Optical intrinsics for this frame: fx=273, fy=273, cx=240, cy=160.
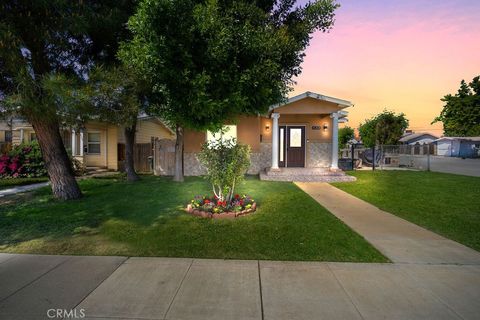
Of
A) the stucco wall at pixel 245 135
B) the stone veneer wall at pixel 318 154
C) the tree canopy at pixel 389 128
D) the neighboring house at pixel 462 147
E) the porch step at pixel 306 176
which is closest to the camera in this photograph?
the porch step at pixel 306 176

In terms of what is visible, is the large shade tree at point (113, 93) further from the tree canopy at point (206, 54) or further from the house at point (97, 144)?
the house at point (97, 144)

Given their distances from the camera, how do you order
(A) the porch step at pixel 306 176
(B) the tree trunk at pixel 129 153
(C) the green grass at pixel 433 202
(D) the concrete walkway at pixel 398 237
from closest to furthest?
(D) the concrete walkway at pixel 398 237 < (C) the green grass at pixel 433 202 < (B) the tree trunk at pixel 129 153 < (A) the porch step at pixel 306 176

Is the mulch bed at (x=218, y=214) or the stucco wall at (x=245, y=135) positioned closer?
the mulch bed at (x=218, y=214)

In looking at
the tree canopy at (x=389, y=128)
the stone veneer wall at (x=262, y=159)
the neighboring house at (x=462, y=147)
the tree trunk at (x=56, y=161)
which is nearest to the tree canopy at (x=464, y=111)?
the neighboring house at (x=462, y=147)

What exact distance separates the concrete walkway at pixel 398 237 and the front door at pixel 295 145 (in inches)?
271

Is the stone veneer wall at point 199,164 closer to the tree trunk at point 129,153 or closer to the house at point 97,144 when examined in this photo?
the tree trunk at point 129,153

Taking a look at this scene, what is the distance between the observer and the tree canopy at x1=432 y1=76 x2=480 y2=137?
4606 centimetres

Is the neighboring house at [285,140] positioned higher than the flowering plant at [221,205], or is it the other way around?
the neighboring house at [285,140]

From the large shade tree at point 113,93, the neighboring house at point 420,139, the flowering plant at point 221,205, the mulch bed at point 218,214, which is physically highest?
the neighboring house at point 420,139

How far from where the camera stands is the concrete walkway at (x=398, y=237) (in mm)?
4014

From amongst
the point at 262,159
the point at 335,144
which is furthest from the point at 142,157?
the point at 335,144

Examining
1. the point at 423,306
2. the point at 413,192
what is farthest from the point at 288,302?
the point at 413,192

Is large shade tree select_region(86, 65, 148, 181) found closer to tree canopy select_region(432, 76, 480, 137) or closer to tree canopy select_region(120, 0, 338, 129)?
tree canopy select_region(120, 0, 338, 129)

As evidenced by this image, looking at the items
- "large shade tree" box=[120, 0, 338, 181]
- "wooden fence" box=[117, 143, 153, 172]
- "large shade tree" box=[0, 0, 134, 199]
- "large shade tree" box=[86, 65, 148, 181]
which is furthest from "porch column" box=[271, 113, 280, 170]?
"wooden fence" box=[117, 143, 153, 172]
